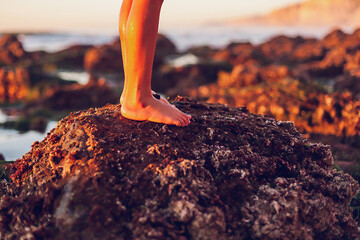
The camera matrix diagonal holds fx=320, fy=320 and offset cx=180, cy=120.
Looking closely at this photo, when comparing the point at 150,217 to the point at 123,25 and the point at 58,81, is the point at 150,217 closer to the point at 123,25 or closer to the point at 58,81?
the point at 123,25

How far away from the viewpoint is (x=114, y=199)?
2.14 metres

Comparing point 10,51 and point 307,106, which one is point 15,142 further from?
point 10,51

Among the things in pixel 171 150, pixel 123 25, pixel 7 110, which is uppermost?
pixel 123 25

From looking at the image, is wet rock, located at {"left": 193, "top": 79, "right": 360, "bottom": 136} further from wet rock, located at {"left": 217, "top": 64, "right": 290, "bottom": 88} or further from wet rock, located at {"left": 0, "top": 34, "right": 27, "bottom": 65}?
wet rock, located at {"left": 0, "top": 34, "right": 27, "bottom": 65}

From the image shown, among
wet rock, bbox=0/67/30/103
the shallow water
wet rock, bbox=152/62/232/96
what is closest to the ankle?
the shallow water

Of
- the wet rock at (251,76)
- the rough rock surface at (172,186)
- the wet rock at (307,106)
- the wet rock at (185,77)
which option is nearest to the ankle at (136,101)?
the rough rock surface at (172,186)

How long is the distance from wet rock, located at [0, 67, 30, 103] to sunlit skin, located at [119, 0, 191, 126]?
10573 millimetres

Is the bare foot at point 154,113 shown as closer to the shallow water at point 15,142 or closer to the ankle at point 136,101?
the ankle at point 136,101

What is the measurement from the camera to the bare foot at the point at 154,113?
2.79 metres

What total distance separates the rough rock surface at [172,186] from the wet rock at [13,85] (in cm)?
1035

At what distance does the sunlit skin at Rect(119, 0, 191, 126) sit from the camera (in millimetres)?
2695

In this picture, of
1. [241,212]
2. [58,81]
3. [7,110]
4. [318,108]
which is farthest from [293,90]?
[58,81]

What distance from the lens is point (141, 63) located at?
280 centimetres

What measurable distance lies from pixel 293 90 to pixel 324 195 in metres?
5.45
